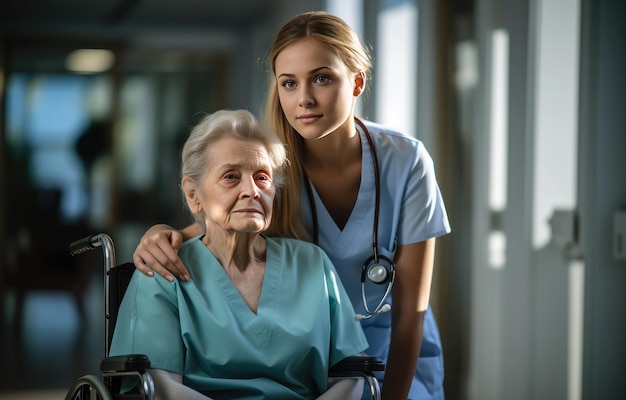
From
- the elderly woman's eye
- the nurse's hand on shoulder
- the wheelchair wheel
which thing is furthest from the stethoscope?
the wheelchair wheel

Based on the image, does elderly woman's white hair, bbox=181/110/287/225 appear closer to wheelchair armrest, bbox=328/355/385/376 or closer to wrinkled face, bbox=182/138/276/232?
wrinkled face, bbox=182/138/276/232

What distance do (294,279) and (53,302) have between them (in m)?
4.03

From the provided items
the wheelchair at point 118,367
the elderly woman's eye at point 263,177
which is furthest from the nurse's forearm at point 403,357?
the elderly woman's eye at point 263,177

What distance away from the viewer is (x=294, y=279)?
161cm

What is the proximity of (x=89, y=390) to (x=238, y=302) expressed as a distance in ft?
1.06

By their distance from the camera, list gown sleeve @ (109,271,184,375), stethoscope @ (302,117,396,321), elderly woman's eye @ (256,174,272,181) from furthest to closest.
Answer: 1. stethoscope @ (302,117,396,321)
2. elderly woman's eye @ (256,174,272,181)
3. gown sleeve @ (109,271,184,375)

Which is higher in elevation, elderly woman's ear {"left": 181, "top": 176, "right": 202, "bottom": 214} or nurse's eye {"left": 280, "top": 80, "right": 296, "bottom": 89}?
nurse's eye {"left": 280, "top": 80, "right": 296, "bottom": 89}

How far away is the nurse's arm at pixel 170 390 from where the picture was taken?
1407 millimetres

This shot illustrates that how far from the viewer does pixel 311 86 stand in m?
1.62

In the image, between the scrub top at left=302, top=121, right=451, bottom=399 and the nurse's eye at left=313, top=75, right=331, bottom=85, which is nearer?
the nurse's eye at left=313, top=75, right=331, bottom=85

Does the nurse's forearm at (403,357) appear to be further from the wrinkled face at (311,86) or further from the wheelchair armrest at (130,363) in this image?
the wheelchair armrest at (130,363)

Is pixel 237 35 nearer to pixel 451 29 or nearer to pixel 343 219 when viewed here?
pixel 451 29

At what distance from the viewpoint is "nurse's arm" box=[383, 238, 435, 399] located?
174cm

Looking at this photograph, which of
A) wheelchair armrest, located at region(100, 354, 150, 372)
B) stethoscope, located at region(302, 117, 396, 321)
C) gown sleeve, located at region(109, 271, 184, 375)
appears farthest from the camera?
stethoscope, located at region(302, 117, 396, 321)
